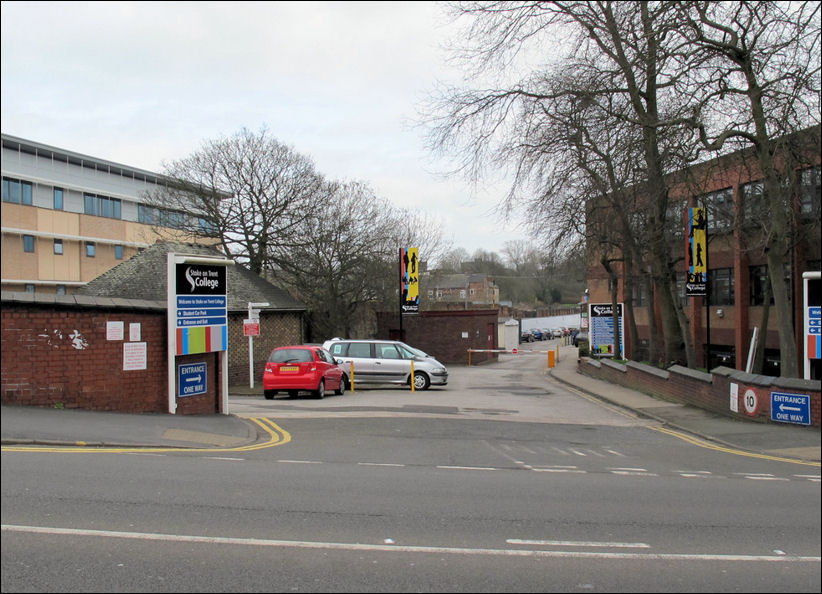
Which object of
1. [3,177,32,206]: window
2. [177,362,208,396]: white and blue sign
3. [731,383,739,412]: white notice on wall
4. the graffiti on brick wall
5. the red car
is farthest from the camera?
[3,177,32,206]: window

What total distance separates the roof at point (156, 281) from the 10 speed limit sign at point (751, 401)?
16.2 metres

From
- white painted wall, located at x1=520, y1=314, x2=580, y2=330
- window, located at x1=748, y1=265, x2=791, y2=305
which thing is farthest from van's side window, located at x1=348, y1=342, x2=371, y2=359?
white painted wall, located at x1=520, y1=314, x2=580, y2=330

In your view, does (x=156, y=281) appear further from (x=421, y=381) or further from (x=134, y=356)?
(x=134, y=356)

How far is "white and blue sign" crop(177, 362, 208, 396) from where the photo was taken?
13.2 meters

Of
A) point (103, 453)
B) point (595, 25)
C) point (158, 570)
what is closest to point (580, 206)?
point (595, 25)

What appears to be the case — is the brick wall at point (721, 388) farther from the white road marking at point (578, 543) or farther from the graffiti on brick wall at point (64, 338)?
the graffiti on brick wall at point (64, 338)

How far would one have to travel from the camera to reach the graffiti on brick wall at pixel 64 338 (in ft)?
35.3

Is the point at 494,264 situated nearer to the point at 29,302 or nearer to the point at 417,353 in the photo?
the point at 417,353

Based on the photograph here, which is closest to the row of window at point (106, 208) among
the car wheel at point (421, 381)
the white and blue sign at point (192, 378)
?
the car wheel at point (421, 381)

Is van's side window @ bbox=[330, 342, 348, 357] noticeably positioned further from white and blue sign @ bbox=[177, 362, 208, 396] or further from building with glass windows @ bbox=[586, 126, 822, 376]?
building with glass windows @ bbox=[586, 126, 822, 376]

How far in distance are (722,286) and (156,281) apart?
27.1m

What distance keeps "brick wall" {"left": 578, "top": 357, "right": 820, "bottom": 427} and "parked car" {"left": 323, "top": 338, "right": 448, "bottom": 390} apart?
23.1ft

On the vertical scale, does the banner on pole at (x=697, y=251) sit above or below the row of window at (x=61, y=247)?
below

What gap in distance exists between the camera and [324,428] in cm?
1295
